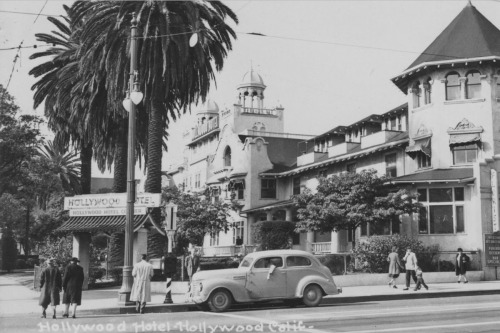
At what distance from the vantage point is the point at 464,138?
32.8 metres

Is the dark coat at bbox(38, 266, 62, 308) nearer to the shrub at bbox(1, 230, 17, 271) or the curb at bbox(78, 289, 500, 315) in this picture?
the curb at bbox(78, 289, 500, 315)

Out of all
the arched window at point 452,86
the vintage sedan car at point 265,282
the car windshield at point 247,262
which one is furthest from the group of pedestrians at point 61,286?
the arched window at point 452,86

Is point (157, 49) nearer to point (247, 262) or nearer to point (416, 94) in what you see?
point (247, 262)

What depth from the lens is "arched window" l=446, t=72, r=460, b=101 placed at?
1336 inches

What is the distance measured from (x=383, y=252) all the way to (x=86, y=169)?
20202 millimetres

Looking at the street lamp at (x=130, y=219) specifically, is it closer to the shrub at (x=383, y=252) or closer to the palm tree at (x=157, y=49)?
the palm tree at (x=157, y=49)

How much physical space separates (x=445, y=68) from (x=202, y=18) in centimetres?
1404

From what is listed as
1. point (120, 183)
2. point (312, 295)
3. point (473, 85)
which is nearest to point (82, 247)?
point (120, 183)

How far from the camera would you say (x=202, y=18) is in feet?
96.3

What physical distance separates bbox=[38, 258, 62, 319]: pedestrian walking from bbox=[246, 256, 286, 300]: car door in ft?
18.3

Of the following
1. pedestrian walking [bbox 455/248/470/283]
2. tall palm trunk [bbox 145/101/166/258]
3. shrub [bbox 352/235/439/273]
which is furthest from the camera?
shrub [bbox 352/235/439/273]

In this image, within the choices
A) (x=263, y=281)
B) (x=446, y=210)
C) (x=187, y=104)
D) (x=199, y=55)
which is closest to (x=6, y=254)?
(x=187, y=104)

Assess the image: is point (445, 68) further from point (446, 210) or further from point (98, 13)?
point (98, 13)

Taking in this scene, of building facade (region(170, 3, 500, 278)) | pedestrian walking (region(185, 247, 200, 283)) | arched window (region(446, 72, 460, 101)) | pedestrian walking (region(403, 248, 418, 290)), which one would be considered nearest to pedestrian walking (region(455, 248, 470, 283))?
building facade (region(170, 3, 500, 278))
